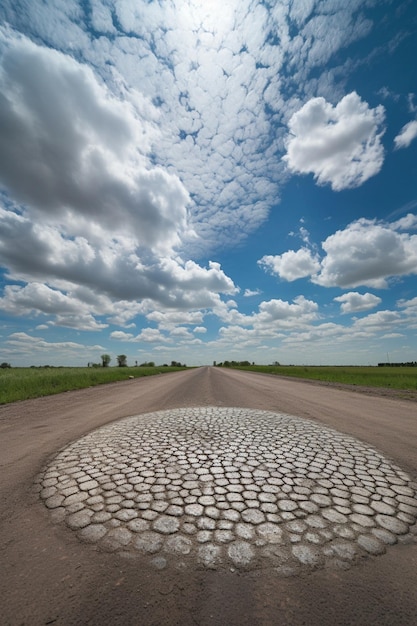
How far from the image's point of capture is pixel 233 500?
3.32 m

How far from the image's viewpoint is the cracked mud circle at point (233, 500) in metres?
2.51

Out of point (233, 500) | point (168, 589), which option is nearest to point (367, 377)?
point (233, 500)

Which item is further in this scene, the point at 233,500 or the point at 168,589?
the point at 233,500

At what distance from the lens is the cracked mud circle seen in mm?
2512

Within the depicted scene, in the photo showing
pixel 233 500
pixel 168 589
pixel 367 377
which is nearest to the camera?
pixel 168 589

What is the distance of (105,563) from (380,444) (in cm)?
579

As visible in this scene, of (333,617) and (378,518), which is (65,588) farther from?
(378,518)

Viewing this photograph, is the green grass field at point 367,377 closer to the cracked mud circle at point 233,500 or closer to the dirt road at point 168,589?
the cracked mud circle at point 233,500

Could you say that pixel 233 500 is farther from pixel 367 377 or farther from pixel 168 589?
pixel 367 377

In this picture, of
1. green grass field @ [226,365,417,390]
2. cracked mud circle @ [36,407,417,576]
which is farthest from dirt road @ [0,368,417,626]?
green grass field @ [226,365,417,390]

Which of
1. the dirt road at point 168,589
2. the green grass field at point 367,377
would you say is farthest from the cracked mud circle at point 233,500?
the green grass field at point 367,377

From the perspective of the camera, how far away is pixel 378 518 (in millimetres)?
3031

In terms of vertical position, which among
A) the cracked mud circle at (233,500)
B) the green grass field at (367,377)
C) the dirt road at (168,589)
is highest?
the green grass field at (367,377)

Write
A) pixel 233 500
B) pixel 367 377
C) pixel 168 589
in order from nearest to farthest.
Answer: pixel 168 589, pixel 233 500, pixel 367 377
